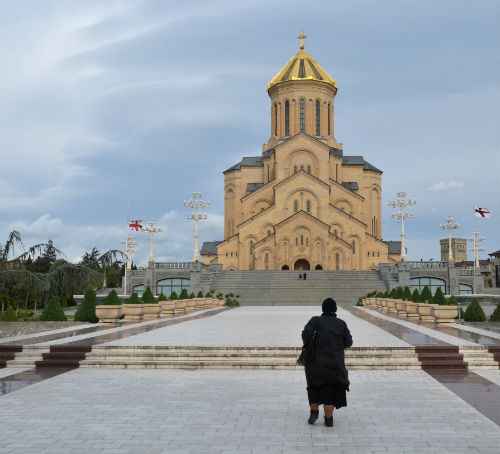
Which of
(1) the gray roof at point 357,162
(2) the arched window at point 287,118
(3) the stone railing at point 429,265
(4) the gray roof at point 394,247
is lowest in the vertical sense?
(3) the stone railing at point 429,265

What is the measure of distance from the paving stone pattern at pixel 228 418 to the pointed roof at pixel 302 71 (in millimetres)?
51396

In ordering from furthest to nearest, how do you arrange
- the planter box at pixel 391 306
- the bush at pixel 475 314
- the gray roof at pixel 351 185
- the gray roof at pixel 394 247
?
the gray roof at pixel 351 185 < the gray roof at pixel 394 247 < the planter box at pixel 391 306 < the bush at pixel 475 314

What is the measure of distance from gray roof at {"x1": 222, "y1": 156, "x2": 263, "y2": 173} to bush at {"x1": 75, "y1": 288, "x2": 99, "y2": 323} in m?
41.5

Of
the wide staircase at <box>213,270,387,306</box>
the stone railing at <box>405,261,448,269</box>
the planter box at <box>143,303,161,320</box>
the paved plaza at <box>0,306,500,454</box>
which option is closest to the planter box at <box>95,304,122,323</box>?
the planter box at <box>143,303,161,320</box>

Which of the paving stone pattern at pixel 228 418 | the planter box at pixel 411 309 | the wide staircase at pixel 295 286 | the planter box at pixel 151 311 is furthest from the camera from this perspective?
the wide staircase at pixel 295 286

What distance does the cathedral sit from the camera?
4941 cm

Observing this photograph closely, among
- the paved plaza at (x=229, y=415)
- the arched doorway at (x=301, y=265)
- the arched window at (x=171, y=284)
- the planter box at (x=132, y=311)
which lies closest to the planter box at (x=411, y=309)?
the planter box at (x=132, y=311)

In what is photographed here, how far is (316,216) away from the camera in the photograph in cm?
5172

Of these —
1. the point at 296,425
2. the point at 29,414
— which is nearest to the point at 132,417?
the point at 29,414

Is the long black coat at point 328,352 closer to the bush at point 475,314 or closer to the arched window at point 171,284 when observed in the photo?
the bush at point 475,314

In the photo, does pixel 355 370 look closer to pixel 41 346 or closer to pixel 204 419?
pixel 204 419

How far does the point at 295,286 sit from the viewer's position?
130ft

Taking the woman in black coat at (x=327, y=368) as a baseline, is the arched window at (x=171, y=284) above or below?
above

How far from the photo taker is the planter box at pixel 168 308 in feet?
80.5
